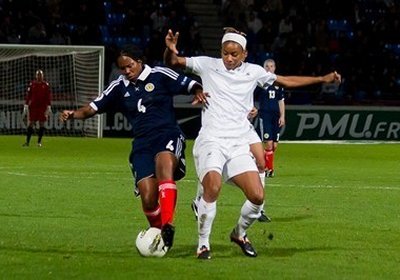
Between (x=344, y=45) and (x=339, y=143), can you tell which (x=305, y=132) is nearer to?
(x=339, y=143)

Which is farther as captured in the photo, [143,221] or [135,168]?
[143,221]

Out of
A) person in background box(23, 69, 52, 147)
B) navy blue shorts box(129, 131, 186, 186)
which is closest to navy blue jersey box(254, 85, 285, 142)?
navy blue shorts box(129, 131, 186, 186)

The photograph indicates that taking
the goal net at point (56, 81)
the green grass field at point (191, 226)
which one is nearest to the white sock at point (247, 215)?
the green grass field at point (191, 226)

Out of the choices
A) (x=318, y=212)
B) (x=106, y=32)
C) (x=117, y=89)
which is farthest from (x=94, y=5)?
(x=117, y=89)

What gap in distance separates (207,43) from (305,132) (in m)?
6.76

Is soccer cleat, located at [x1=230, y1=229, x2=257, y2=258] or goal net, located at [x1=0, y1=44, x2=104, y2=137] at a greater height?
soccer cleat, located at [x1=230, y1=229, x2=257, y2=258]

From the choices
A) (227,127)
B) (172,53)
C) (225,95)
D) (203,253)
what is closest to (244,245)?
(203,253)

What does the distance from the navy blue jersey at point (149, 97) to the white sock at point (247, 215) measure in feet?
3.66

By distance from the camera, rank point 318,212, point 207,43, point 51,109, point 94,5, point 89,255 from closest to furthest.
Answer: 1. point 89,255
2. point 318,212
3. point 51,109
4. point 94,5
5. point 207,43

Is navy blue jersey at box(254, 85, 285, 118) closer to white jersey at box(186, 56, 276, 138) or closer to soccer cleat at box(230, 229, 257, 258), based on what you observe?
white jersey at box(186, 56, 276, 138)

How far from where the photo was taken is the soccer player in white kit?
10.9 metres

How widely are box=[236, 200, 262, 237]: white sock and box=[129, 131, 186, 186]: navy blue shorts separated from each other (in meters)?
0.80

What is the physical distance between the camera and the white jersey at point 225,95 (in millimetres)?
11172

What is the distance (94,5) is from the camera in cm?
3769
